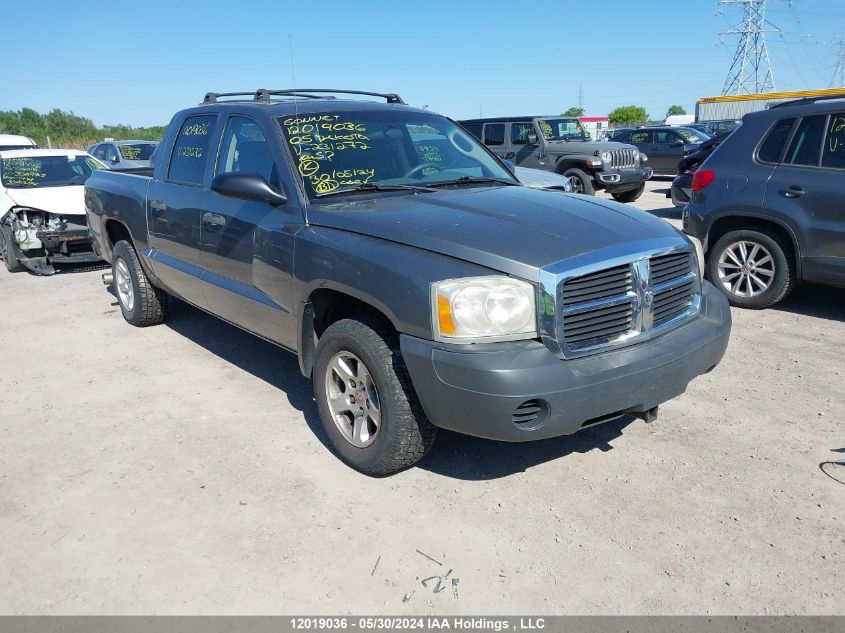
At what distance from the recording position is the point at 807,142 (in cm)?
582

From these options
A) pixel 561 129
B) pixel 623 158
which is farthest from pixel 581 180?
pixel 561 129

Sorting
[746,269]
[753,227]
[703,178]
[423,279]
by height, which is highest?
[703,178]

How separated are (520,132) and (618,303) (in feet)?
39.4

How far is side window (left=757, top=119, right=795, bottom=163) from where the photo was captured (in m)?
5.96

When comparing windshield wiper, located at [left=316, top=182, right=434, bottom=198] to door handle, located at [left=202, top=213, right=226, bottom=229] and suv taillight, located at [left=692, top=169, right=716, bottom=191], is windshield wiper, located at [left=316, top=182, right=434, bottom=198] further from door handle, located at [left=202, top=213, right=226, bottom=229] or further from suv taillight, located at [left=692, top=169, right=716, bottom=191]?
suv taillight, located at [left=692, top=169, right=716, bottom=191]

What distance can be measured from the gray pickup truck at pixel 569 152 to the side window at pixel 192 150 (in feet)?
29.6

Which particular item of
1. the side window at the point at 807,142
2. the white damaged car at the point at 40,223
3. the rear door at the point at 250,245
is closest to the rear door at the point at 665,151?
the side window at the point at 807,142

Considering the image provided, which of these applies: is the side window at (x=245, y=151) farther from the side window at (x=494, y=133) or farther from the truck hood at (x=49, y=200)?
the side window at (x=494, y=133)

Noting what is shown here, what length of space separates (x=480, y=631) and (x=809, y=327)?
182 inches

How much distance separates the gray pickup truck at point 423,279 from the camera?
9.71 ft

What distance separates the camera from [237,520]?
325cm

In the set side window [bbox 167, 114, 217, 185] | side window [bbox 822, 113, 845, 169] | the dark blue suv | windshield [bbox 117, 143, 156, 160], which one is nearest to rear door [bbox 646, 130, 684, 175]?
windshield [bbox 117, 143, 156, 160]

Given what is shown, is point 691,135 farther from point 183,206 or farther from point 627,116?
point 627,116

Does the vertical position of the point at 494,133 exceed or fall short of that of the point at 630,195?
it exceeds it
